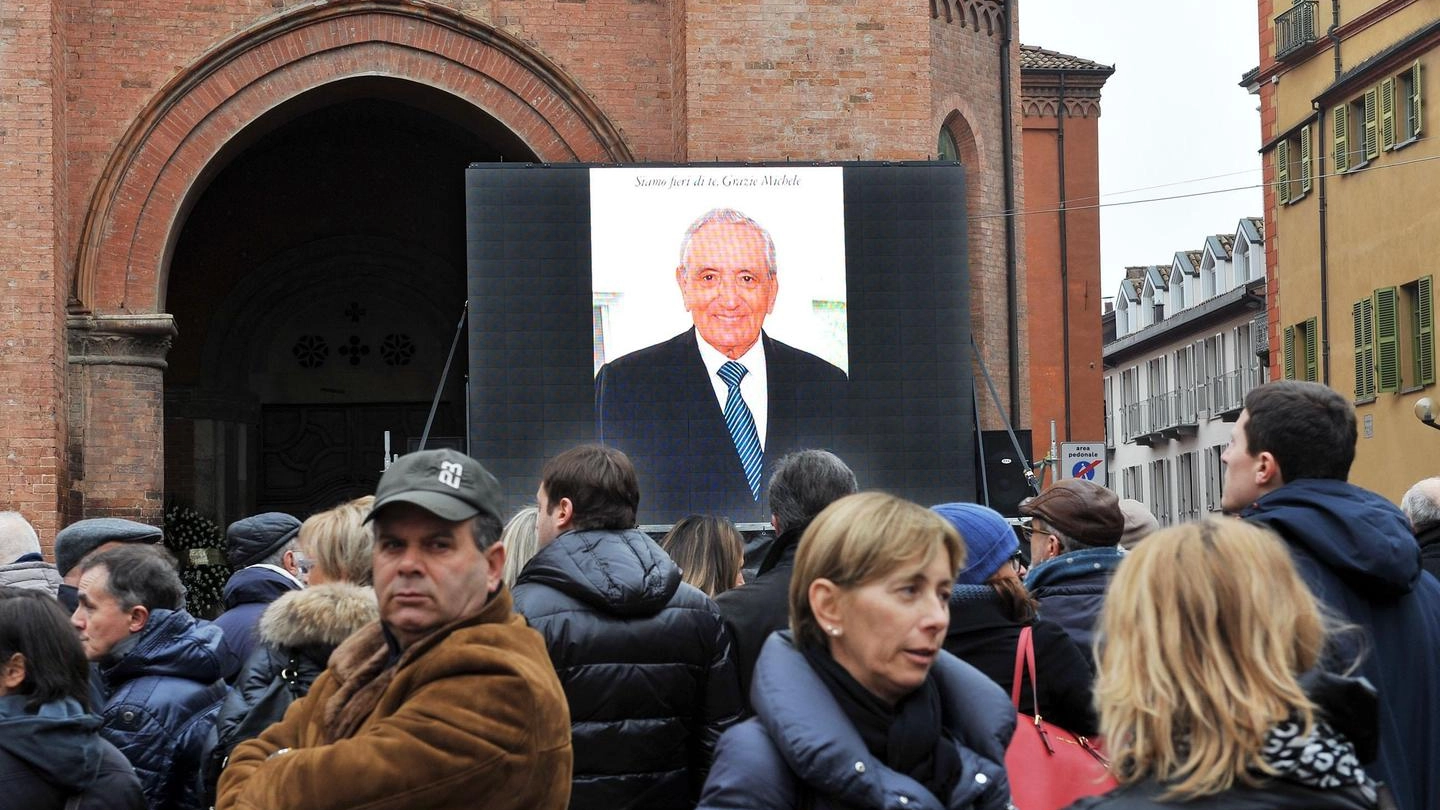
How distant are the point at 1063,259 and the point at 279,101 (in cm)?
2226

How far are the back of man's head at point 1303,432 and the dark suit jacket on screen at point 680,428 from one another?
10409 millimetres

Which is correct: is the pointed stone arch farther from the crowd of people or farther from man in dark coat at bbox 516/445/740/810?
man in dark coat at bbox 516/445/740/810

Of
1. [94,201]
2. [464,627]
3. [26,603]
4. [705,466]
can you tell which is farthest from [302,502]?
[464,627]

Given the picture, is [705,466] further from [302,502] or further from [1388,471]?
[1388,471]

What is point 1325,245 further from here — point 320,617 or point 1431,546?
point 320,617

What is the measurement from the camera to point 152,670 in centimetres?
475

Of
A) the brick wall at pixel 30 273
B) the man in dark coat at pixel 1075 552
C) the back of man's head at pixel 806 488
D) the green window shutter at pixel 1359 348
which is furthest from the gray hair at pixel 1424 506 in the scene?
the green window shutter at pixel 1359 348

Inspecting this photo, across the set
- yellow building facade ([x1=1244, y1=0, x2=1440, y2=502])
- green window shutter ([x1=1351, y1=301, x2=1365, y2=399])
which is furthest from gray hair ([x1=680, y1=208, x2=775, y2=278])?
green window shutter ([x1=1351, y1=301, x2=1365, y2=399])

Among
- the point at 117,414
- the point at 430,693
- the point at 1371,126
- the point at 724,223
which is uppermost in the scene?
the point at 1371,126

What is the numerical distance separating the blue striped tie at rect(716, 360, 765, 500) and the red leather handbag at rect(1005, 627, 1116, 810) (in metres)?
10.6

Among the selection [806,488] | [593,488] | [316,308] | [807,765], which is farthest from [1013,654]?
[316,308]

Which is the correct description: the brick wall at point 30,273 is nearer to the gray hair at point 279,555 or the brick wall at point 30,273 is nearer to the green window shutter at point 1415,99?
the gray hair at point 279,555

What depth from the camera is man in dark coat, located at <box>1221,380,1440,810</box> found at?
3.74 meters

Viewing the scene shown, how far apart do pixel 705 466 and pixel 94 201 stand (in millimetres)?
5981
